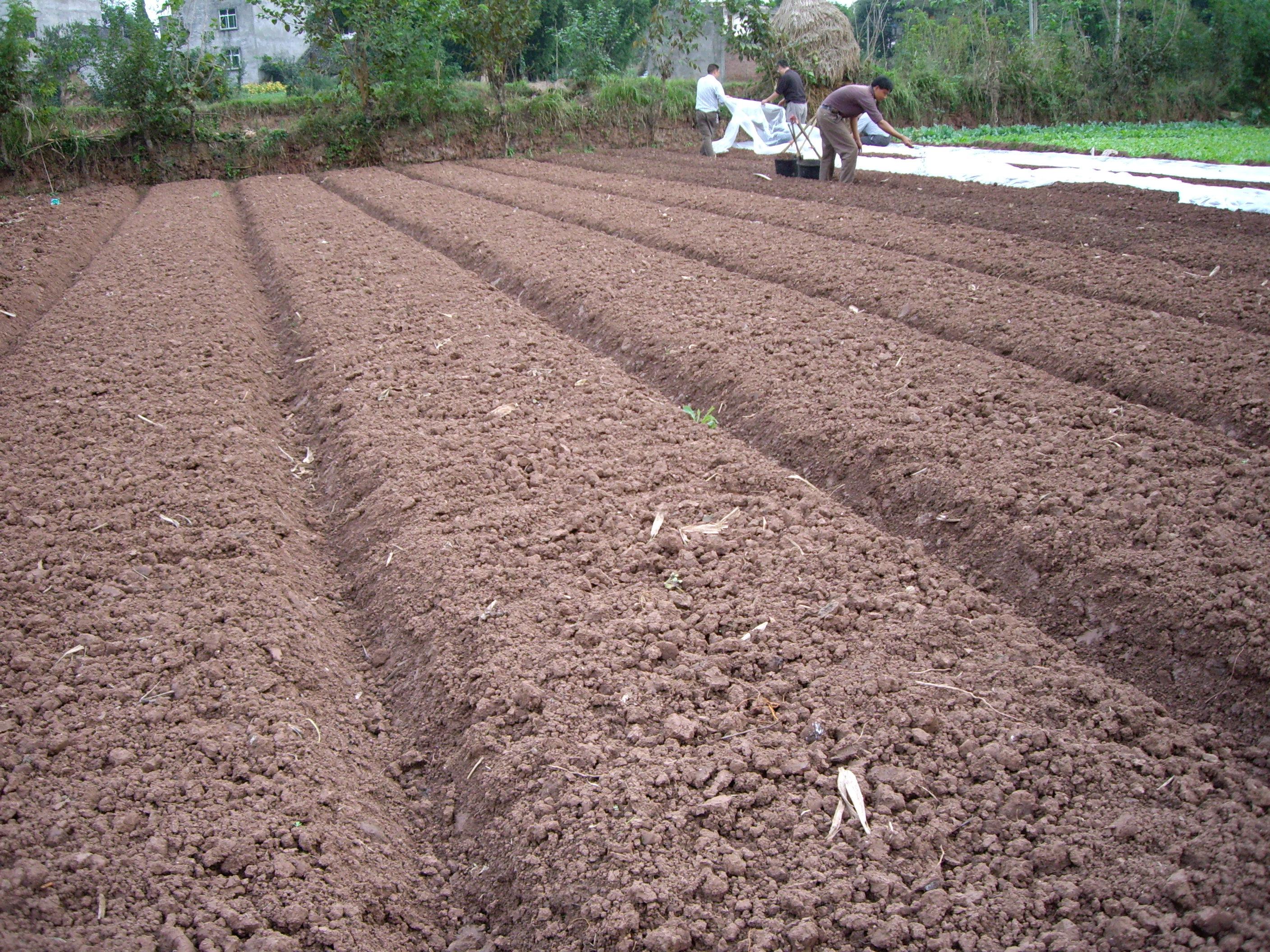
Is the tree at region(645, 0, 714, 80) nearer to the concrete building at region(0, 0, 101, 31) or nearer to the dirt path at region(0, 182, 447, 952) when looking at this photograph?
the dirt path at region(0, 182, 447, 952)

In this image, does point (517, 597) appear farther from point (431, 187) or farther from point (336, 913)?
point (431, 187)

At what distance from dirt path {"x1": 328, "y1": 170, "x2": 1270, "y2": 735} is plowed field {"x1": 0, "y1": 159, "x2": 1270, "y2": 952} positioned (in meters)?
0.02

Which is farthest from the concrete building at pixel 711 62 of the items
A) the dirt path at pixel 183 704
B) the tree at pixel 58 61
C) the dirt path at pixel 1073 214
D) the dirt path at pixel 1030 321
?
the dirt path at pixel 183 704

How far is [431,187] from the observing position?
13.5 m

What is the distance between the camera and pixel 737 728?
2459 millimetres

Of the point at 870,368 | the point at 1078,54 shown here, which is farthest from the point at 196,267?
the point at 1078,54

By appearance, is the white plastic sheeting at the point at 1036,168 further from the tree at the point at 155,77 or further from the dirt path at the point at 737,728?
the tree at the point at 155,77

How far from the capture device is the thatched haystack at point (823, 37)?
71.8 ft

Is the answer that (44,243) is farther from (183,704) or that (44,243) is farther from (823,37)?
(823,37)

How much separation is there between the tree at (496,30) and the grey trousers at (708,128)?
14.6 ft

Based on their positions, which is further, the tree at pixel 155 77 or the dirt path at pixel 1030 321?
the tree at pixel 155 77

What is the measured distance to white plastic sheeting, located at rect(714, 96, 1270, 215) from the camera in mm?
9867

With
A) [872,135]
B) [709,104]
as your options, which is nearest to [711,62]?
[709,104]

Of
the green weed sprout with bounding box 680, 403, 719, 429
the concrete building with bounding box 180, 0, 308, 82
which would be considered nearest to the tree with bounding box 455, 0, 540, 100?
the green weed sprout with bounding box 680, 403, 719, 429
